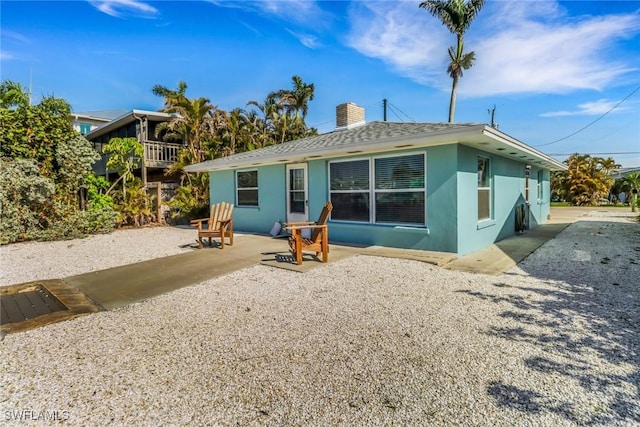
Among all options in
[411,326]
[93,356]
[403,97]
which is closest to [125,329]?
[93,356]

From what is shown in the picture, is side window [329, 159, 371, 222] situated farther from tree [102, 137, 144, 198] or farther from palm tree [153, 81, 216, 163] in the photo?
palm tree [153, 81, 216, 163]

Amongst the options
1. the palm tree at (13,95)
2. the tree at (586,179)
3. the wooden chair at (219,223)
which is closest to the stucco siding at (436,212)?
the wooden chair at (219,223)

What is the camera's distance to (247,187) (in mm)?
11391

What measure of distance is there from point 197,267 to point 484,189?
679cm

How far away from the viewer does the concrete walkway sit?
441 cm

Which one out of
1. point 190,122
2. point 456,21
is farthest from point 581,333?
point 456,21

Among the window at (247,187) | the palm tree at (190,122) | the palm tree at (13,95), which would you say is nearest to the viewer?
the window at (247,187)

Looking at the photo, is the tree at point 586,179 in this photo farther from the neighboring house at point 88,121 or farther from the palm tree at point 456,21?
the neighboring house at point 88,121

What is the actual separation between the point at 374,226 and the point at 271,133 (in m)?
17.4

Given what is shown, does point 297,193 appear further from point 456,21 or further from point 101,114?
point 101,114

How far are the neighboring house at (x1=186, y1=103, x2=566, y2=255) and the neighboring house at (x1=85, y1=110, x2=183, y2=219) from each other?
213 inches

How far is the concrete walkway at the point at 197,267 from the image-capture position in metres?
4.41

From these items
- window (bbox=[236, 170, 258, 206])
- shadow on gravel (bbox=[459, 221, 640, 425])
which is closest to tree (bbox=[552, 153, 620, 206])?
shadow on gravel (bbox=[459, 221, 640, 425])

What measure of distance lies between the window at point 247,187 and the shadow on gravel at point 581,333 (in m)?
8.02
